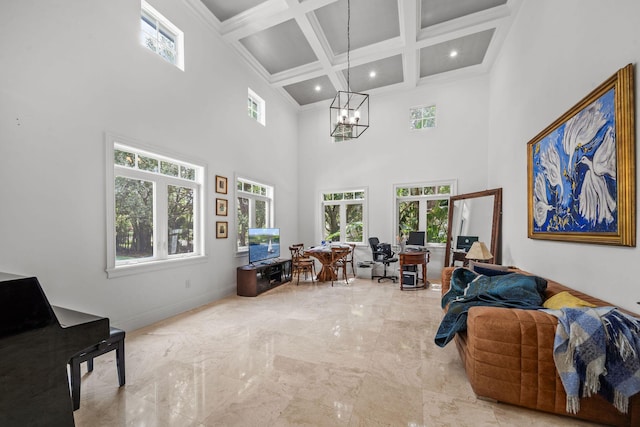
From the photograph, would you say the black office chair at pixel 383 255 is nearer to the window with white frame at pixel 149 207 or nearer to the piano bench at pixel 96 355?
the window with white frame at pixel 149 207

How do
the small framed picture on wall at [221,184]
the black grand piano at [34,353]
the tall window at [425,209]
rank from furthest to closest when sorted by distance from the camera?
the tall window at [425,209] → the small framed picture on wall at [221,184] → the black grand piano at [34,353]

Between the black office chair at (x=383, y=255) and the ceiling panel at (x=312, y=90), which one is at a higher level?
the ceiling panel at (x=312, y=90)

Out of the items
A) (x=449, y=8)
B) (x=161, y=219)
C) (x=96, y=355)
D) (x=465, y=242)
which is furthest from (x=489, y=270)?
(x=161, y=219)

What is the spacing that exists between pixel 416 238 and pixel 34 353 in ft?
19.8

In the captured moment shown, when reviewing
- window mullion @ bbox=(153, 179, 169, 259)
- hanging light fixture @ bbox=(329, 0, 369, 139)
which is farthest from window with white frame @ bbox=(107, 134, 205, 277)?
hanging light fixture @ bbox=(329, 0, 369, 139)

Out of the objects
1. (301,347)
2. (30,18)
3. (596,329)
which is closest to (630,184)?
(596,329)

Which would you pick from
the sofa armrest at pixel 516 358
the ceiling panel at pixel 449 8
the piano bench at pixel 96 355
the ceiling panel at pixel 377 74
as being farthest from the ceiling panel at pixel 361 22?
the piano bench at pixel 96 355

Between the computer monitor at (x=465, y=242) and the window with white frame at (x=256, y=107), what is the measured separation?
5226 mm

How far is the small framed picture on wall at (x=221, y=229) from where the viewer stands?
461cm

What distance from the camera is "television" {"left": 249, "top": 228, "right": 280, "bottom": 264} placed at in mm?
5011

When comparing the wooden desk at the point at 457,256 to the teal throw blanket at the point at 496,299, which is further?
the wooden desk at the point at 457,256

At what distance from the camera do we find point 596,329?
4.93 feet

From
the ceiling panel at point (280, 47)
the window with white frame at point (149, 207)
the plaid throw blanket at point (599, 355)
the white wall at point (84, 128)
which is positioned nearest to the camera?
the plaid throw blanket at point (599, 355)

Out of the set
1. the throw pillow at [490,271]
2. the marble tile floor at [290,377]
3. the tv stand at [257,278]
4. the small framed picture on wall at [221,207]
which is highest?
the small framed picture on wall at [221,207]
